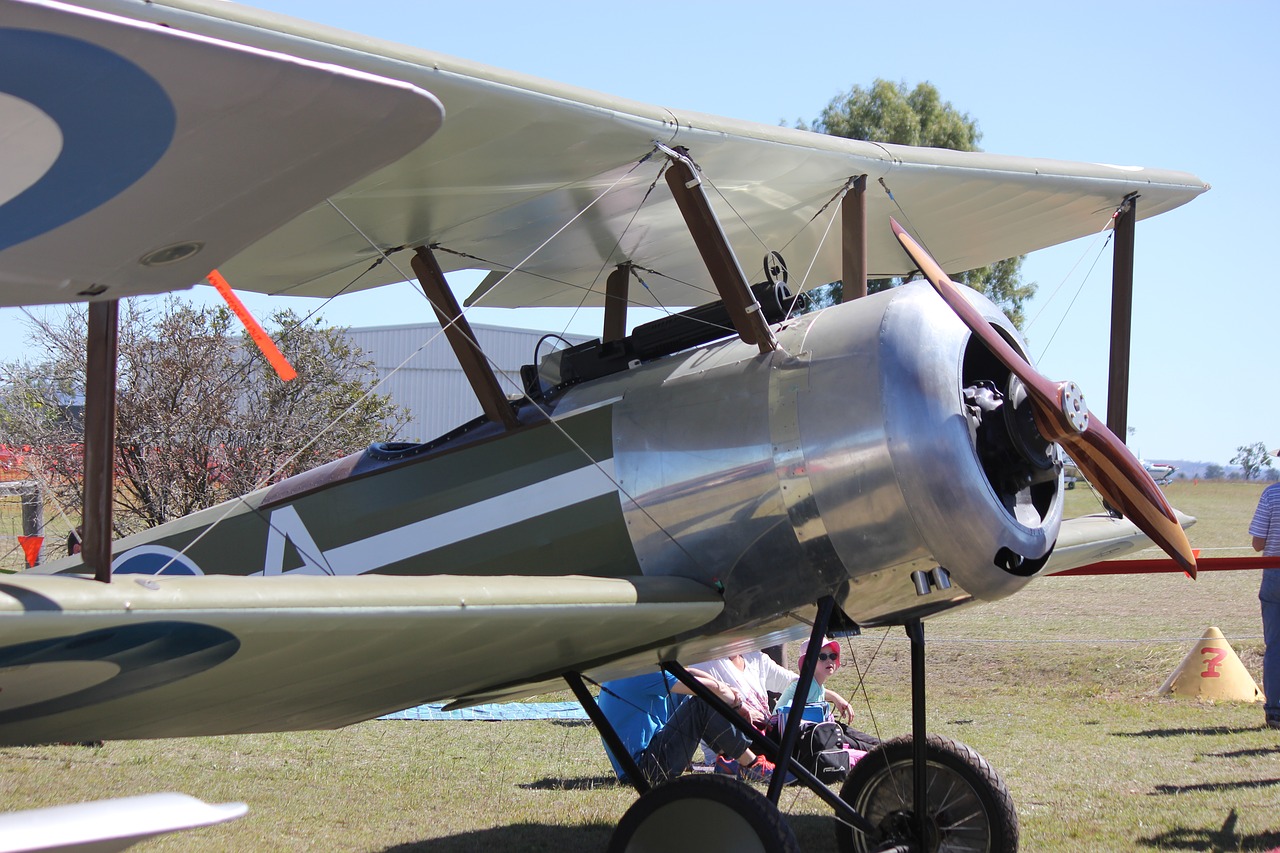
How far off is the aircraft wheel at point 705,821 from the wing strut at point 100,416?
2.13 metres

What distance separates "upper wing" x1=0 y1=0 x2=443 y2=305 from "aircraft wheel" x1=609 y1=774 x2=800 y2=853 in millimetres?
2375

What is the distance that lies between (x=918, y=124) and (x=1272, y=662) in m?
17.8

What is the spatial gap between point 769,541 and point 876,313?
91 centimetres

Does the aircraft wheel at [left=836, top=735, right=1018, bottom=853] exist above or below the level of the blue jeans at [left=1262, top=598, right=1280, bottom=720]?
above

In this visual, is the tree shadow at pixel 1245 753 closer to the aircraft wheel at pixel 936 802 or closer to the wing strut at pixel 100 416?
the aircraft wheel at pixel 936 802

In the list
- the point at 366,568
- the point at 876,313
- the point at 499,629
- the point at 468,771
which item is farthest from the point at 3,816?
the point at 468,771

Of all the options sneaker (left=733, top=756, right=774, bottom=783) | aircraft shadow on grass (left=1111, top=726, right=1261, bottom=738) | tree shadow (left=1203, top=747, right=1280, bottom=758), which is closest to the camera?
sneaker (left=733, top=756, right=774, bottom=783)

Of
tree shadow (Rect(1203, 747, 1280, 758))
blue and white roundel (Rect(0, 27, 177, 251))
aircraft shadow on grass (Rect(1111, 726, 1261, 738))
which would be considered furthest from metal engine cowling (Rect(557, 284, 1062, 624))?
aircraft shadow on grass (Rect(1111, 726, 1261, 738))

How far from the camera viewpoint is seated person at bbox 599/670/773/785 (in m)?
6.28

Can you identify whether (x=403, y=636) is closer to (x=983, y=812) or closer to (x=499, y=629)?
(x=499, y=629)

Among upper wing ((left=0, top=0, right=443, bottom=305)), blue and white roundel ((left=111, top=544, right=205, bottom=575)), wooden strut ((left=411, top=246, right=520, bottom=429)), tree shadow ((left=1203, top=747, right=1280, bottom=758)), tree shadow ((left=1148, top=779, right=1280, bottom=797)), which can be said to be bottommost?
tree shadow ((left=1203, top=747, right=1280, bottom=758))

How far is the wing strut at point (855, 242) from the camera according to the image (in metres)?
5.49

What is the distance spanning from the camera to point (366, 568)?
4.93 metres

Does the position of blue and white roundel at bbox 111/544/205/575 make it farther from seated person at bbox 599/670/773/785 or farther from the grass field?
seated person at bbox 599/670/773/785
